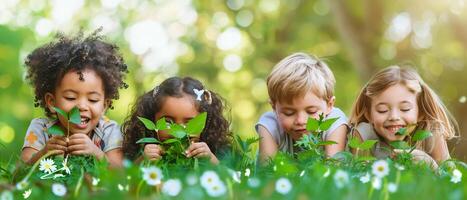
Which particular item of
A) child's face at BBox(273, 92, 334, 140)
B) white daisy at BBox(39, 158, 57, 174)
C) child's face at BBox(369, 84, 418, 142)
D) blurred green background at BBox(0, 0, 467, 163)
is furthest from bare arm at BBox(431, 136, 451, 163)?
blurred green background at BBox(0, 0, 467, 163)

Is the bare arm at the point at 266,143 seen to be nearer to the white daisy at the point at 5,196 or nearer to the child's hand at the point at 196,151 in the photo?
the child's hand at the point at 196,151

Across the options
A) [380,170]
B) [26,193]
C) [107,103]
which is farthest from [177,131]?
A: [380,170]

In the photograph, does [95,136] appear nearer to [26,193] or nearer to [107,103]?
[107,103]

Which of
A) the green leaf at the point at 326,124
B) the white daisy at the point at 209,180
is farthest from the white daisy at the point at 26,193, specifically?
the green leaf at the point at 326,124

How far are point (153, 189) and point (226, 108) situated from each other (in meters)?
2.26

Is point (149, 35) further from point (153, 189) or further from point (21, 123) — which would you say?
point (153, 189)

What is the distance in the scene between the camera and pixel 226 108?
184 inches

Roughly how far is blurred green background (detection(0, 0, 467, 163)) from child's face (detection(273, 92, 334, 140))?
3593 millimetres

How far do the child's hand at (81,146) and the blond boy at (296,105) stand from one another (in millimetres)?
949

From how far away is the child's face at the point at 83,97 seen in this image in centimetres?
411

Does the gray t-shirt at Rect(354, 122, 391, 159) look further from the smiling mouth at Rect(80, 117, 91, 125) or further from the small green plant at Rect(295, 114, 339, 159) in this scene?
the smiling mouth at Rect(80, 117, 91, 125)

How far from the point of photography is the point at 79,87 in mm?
4152

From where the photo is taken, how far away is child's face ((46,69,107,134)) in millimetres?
4109

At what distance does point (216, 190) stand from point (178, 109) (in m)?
2.13
